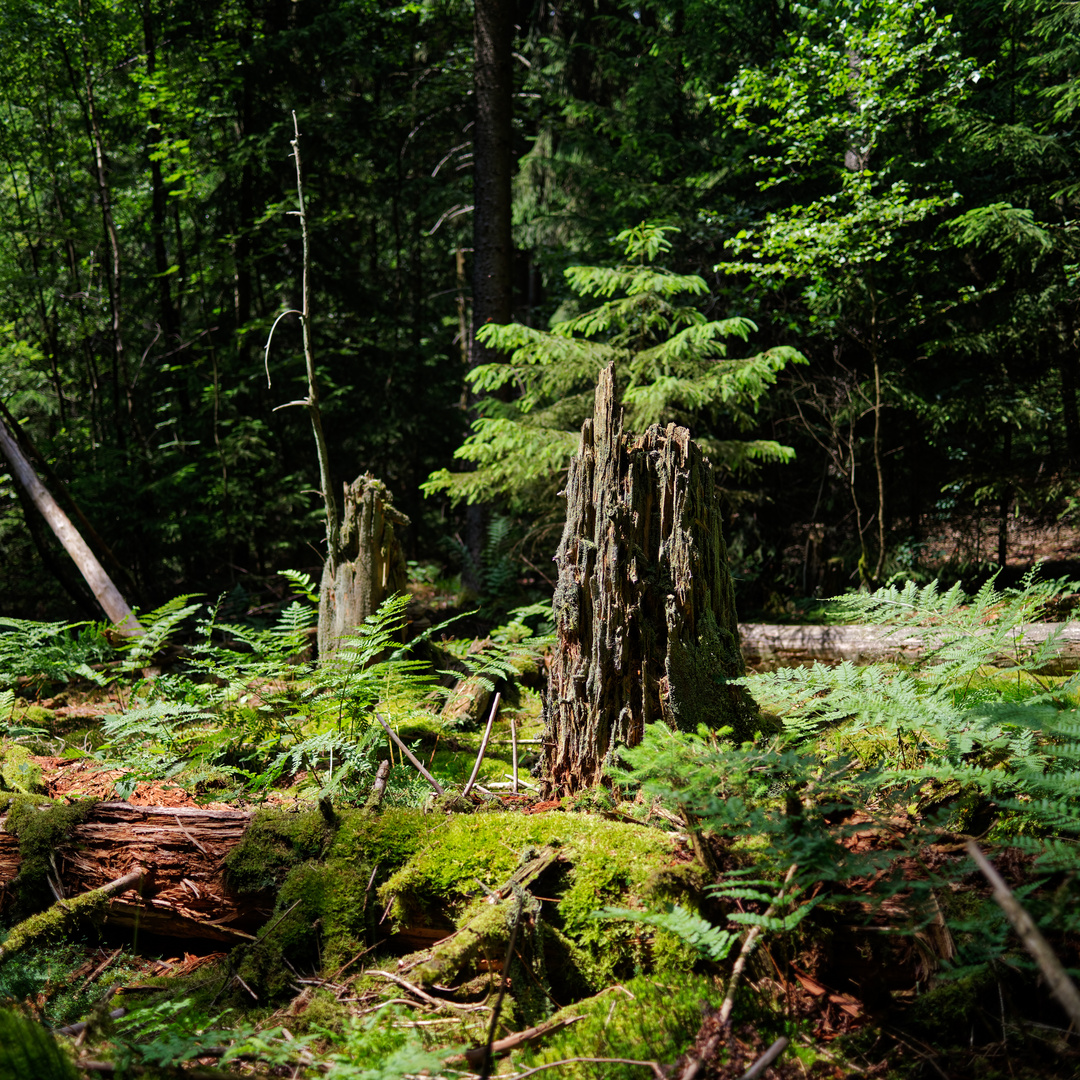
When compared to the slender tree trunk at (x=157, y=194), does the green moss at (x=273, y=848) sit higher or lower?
lower

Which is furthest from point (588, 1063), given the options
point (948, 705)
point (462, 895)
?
point (948, 705)

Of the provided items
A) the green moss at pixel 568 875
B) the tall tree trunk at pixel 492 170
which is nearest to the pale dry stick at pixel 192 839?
the green moss at pixel 568 875

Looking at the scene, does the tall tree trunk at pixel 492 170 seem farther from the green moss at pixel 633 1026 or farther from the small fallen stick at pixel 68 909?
the green moss at pixel 633 1026

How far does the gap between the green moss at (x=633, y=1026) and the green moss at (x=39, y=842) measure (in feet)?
7.45

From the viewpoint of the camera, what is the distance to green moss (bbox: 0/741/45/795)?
3744 millimetres

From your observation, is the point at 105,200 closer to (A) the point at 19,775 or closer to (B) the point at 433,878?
(A) the point at 19,775

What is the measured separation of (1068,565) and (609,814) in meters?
9.86

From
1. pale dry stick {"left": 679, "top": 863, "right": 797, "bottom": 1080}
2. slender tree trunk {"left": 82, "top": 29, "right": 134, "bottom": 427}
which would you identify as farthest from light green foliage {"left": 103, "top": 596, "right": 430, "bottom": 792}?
slender tree trunk {"left": 82, "top": 29, "right": 134, "bottom": 427}

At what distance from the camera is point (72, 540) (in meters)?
6.96

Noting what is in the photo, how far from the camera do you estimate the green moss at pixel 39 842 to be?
118 inches

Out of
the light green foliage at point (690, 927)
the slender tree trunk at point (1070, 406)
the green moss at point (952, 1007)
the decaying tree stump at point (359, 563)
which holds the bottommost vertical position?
the green moss at point (952, 1007)

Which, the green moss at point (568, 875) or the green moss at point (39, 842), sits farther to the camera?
the green moss at point (39, 842)

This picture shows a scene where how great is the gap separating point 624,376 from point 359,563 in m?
3.63

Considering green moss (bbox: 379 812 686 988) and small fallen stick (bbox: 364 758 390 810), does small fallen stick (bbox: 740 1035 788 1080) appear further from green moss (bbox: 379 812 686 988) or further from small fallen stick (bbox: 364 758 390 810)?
small fallen stick (bbox: 364 758 390 810)
